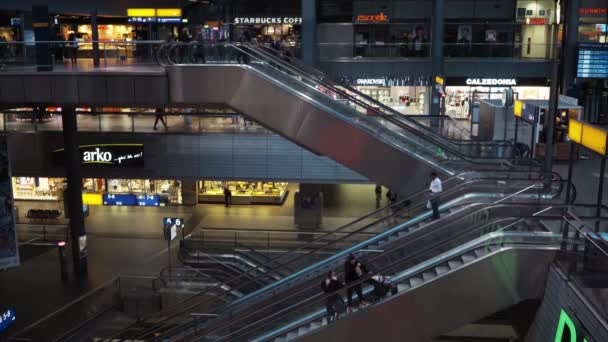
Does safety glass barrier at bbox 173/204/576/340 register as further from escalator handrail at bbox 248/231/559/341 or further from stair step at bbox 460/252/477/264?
stair step at bbox 460/252/477/264

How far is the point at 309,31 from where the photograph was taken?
28.6 meters

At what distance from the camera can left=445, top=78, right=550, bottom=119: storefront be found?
28.9 meters

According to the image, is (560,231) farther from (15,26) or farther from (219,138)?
(15,26)

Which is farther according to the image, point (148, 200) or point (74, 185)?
point (148, 200)

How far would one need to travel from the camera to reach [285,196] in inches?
1190

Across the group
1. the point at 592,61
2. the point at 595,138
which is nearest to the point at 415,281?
the point at 595,138

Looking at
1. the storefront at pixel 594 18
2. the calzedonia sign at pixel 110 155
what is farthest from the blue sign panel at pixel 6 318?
the storefront at pixel 594 18

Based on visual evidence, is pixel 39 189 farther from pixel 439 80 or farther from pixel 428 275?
pixel 428 275

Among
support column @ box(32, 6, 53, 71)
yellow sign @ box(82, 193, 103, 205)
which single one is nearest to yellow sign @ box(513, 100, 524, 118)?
support column @ box(32, 6, 53, 71)

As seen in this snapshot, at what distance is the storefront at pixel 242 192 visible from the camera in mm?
28812

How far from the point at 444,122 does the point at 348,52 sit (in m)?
11.9

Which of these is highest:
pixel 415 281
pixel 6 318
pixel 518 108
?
pixel 518 108

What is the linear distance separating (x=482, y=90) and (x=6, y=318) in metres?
22.6

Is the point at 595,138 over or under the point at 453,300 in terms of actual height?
over
